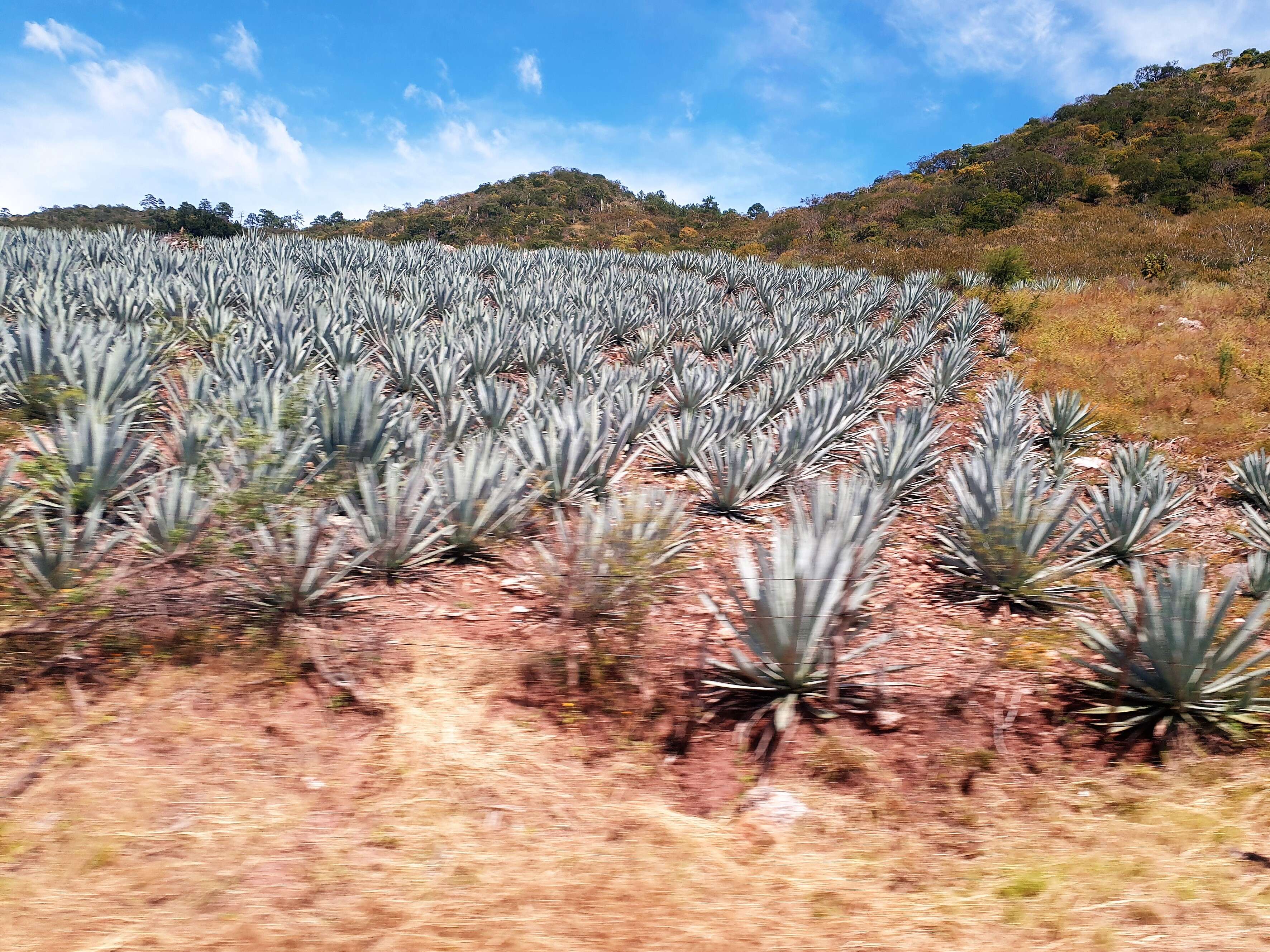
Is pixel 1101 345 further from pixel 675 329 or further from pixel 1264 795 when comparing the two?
pixel 1264 795

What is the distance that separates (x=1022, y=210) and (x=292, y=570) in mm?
32563

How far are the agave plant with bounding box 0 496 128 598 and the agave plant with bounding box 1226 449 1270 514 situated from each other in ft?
24.0

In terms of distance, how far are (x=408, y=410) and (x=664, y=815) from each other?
11.0ft

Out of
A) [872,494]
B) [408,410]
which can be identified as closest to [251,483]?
[408,410]

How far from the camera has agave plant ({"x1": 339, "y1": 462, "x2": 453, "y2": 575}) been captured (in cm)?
341

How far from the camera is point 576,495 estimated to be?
4.39 metres

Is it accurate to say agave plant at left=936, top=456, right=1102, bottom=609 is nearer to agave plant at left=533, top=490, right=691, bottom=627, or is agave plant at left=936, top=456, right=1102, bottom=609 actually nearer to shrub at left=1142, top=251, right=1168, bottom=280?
agave plant at left=533, top=490, right=691, bottom=627

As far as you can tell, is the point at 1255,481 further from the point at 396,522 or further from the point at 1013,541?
the point at 396,522

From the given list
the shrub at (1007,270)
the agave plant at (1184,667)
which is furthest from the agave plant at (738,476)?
the shrub at (1007,270)

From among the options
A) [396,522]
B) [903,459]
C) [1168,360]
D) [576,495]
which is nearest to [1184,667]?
[903,459]

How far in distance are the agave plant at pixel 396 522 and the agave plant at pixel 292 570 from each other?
0.28 meters

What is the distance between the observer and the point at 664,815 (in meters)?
2.25

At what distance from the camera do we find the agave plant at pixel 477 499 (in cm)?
373

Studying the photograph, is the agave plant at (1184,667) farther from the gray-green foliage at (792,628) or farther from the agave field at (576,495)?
the gray-green foliage at (792,628)
